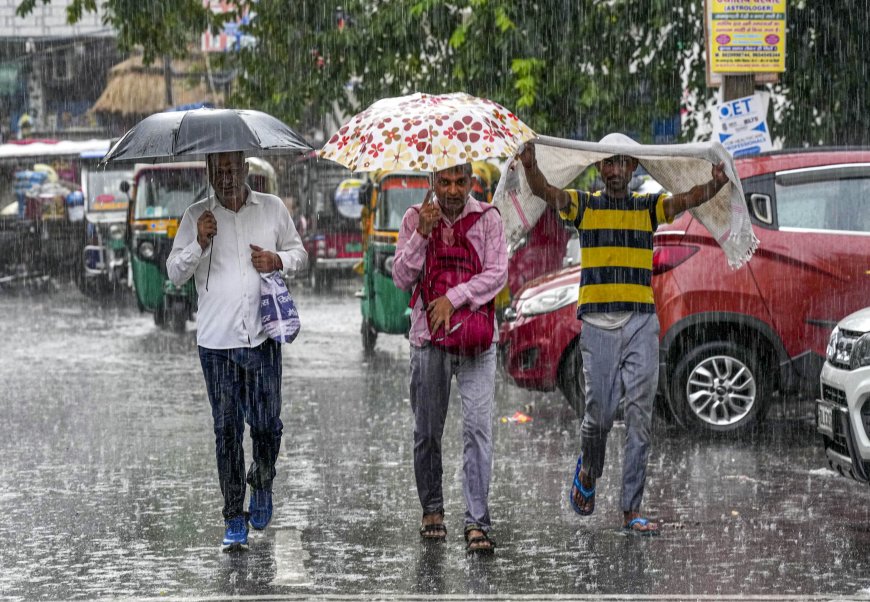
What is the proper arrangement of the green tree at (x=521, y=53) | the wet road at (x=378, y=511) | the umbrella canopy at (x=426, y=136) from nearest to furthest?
the wet road at (x=378, y=511), the umbrella canopy at (x=426, y=136), the green tree at (x=521, y=53)

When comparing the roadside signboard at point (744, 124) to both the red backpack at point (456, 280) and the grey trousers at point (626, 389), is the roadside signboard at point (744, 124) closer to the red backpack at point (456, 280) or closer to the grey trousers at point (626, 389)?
the grey trousers at point (626, 389)

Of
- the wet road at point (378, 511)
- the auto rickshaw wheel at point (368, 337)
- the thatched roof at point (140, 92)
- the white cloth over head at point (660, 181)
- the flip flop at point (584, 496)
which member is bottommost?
the auto rickshaw wheel at point (368, 337)

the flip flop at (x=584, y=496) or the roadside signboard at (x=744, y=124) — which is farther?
the roadside signboard at (x=744, y=124)

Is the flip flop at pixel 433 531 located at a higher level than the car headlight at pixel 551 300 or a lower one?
lower

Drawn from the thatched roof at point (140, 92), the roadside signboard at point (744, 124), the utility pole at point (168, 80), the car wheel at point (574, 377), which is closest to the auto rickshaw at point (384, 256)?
the roadside signboard at point (744, 124)

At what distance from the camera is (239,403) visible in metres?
6.78

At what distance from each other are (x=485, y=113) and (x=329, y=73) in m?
11.9

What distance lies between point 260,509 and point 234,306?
3.20ft

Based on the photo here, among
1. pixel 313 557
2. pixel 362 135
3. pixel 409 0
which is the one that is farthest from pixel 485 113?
pixel 409 0

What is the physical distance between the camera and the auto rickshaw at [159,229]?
1848 cm

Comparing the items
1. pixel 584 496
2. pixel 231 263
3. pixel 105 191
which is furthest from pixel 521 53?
pixel 105 191

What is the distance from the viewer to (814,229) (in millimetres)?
9641

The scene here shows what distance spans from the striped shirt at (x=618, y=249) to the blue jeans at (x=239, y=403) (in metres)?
1.49

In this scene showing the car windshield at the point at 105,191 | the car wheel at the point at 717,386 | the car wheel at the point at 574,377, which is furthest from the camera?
the car windshield at the point at 105,191
